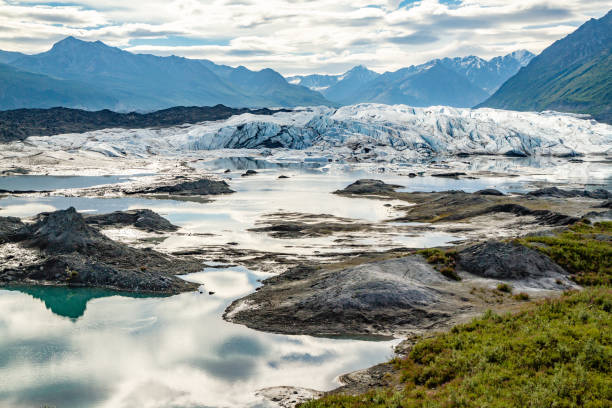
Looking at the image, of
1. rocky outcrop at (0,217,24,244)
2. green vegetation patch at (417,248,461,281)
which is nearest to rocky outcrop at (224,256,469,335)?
green vegetation patch at (417,248,461,281)

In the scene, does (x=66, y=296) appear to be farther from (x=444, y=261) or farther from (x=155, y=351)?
(x=444, y=261)

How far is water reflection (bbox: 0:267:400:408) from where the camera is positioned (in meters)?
23.7

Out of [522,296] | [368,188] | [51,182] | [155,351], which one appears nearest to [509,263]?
[522,296]

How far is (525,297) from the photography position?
31.4 metres

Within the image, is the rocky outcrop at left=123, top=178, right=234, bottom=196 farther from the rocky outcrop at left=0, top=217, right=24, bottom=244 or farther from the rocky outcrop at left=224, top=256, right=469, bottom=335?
the rocky outcrop at left=224, top=256, right=469, bottom=335

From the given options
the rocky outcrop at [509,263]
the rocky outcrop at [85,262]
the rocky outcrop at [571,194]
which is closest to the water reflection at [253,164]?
the rocky outcrop at [571,194]

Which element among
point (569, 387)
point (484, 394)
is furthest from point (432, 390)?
point (569, 387)

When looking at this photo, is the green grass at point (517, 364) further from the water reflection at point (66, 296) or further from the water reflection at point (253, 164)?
the water reflection at point (253, 164)

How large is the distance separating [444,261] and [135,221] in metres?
41.7

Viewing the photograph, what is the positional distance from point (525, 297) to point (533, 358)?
13611mm

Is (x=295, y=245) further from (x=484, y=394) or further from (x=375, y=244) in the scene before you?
(x=484, y=394)

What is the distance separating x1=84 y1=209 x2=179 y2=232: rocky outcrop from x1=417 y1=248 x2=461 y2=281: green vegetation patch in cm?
3591

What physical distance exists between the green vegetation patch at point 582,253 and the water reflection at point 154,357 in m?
16.2

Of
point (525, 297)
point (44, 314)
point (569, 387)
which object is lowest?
Answer: point (44, 314)
